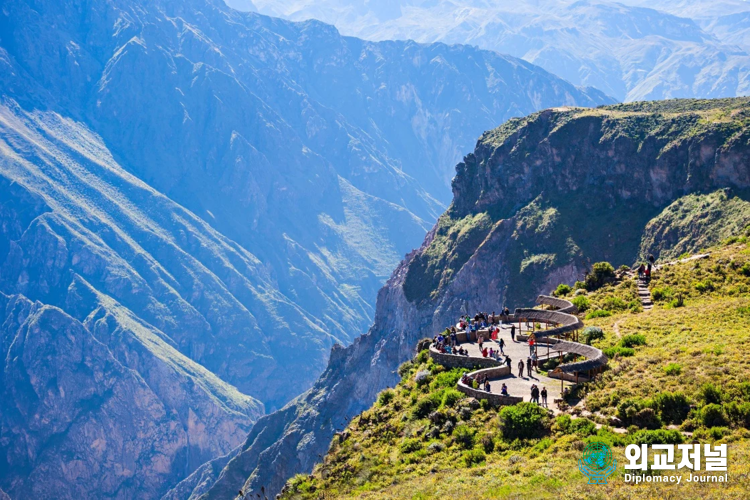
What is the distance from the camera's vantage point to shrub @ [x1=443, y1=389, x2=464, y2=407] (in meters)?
55.5

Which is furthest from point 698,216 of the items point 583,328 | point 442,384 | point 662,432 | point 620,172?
point 662,432

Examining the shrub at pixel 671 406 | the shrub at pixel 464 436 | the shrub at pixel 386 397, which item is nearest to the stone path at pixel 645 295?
the shrub at pixel 386 397

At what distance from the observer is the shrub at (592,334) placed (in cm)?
6175

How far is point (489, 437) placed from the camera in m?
49.8

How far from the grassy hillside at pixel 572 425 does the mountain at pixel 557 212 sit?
85.5 metres

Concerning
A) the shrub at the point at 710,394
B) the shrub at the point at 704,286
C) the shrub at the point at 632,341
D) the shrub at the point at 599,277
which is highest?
the shrub at the point at 599,277

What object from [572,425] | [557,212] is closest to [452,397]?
[572,425]

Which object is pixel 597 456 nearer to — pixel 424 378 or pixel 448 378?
pixel 448 378

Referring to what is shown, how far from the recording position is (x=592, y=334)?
2445 inches

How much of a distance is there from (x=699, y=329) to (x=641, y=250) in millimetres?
97042

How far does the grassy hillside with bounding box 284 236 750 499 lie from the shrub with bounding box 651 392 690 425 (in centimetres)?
5

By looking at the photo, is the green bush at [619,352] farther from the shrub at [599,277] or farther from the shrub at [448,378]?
the shrub at [599,277]

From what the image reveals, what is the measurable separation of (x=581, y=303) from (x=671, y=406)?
29.6 m

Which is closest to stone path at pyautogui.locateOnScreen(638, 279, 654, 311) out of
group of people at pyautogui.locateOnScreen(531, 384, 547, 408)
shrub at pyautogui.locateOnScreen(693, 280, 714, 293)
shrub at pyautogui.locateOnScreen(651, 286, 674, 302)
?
shrub at pyautogui.locateOnScreen(651, 286, 674, 302)
